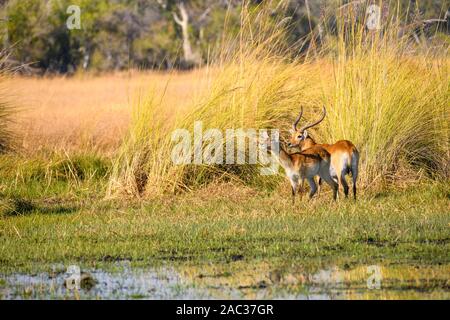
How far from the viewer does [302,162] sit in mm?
9531

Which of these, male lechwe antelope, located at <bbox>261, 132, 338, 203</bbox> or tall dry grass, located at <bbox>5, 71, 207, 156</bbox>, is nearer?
male lechwe antelope, located at <bbox>261, 132, 338, 203</bbox>

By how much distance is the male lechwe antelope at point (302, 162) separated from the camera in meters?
9.54

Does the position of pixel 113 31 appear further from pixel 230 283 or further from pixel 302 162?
pixel 230 283

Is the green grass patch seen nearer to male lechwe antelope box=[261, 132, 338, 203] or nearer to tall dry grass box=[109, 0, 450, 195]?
male lechwe antelope box=[261, 132, 338, 203]

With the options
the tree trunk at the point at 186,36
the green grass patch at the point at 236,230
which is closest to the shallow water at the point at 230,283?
the green grass patch at the point at 236,230

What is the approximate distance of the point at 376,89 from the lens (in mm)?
10555

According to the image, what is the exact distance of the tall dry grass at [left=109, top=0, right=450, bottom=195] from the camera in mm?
10508

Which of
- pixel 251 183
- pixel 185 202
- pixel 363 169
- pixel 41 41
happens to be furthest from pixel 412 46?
pixel 41 41

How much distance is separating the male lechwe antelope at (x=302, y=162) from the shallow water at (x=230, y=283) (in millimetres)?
2850

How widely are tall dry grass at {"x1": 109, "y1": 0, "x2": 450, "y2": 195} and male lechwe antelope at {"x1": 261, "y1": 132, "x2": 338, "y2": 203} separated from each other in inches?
34.9

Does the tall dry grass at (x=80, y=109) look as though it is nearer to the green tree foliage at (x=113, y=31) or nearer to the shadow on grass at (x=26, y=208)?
the shadow on grass at (x=26, y=208)

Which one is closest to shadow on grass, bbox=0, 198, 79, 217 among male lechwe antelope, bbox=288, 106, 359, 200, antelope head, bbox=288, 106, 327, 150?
antelope head, bbox=288, 106, 327, 150

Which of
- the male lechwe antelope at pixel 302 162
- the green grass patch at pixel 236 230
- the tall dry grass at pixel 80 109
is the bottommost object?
the green grass patch at pixel 236 230
